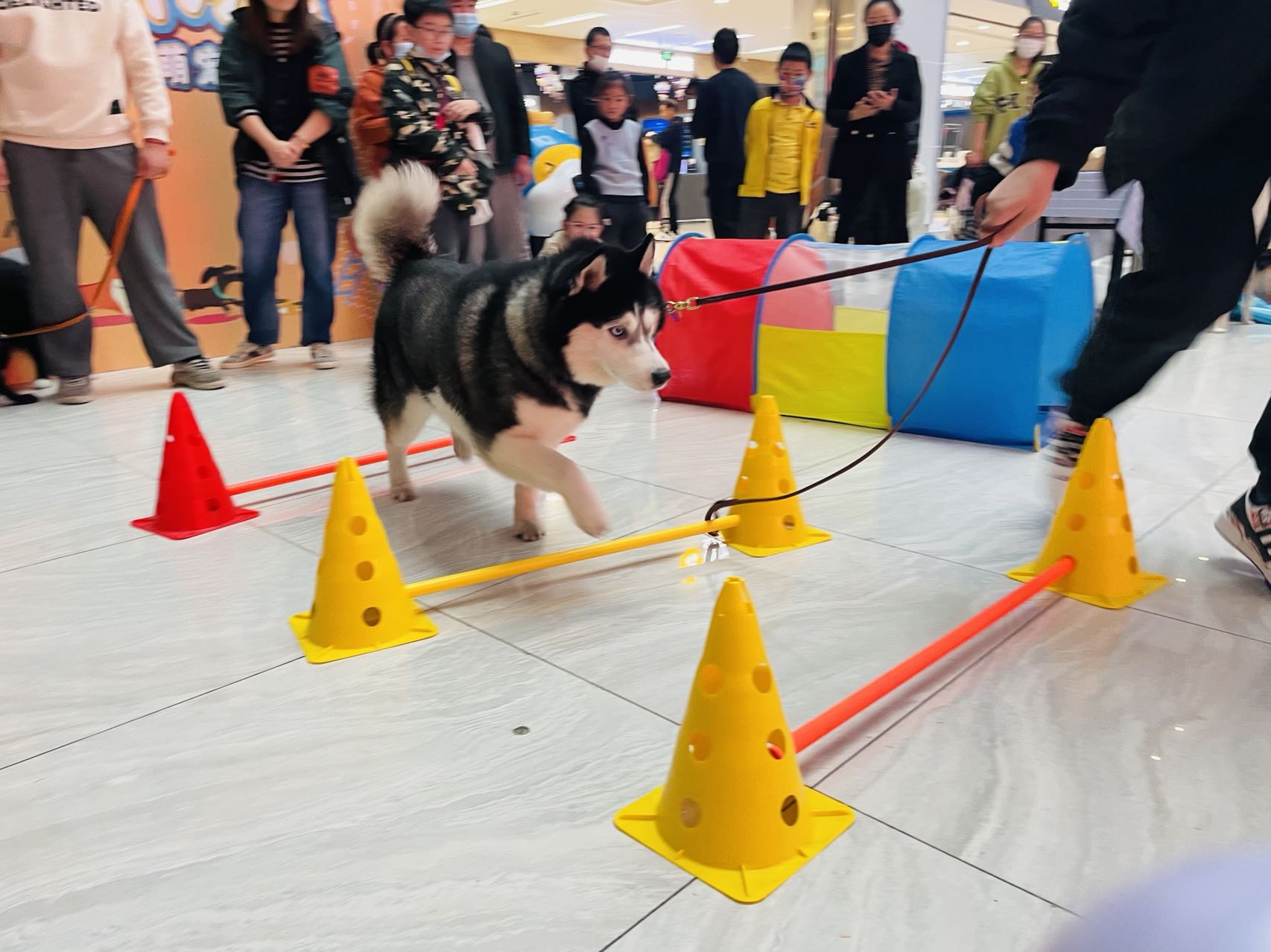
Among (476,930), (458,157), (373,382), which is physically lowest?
(476,930)

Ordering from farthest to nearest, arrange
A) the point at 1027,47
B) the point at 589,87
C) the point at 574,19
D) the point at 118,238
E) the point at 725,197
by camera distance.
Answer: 1. the point at 574,19
2. the point at 1027,47
3. the point at 725,197
4. the point at 589,87
5. the point at 118,238

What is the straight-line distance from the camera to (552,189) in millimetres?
5527

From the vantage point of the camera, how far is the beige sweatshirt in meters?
3.21

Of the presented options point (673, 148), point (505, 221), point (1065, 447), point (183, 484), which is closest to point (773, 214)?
point (505, 221)

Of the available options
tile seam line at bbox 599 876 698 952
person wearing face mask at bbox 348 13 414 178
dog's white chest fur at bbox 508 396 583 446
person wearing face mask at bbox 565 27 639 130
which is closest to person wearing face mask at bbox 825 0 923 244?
person wearing face mask at bbox 565 27 639 130

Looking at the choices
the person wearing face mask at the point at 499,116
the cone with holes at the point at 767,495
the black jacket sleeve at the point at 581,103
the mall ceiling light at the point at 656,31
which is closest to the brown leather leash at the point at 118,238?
the person wearing face mask at the point at 499,116

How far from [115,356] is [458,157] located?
2.05m

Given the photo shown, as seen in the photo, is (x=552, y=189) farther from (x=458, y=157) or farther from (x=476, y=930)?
(x=476, y=930)

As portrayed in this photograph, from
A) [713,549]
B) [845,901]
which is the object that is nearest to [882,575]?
[713,549]

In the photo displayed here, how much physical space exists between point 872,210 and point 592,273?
333cm

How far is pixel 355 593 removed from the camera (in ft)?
5.14

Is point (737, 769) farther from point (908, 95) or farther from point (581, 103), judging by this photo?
point (581, 103)

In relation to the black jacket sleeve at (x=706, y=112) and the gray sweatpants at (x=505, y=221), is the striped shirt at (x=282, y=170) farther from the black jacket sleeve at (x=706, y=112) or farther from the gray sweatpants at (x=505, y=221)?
the black jacket sleeve at (x=706, y=112)

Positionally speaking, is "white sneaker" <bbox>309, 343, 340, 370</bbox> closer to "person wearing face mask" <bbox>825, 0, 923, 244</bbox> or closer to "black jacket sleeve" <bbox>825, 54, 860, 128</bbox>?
"person wearing face mask" <bbox>825, 0, 923, 244</bbox>
